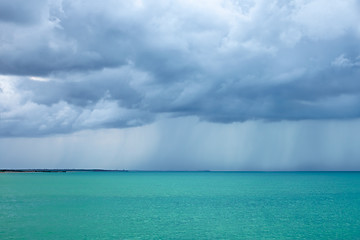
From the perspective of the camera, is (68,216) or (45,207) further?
(45,207)

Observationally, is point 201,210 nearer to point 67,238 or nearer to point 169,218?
point 169,218

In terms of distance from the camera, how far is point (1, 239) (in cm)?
3969

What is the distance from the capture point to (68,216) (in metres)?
55.2

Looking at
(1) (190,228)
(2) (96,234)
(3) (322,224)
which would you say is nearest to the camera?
(2) (96,234)

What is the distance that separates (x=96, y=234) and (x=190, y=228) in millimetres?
11203

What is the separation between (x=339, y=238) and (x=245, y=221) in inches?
514

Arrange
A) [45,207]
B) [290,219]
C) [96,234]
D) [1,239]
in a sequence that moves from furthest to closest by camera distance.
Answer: [45,207] < [290,219] < [96,234] < [1,239]

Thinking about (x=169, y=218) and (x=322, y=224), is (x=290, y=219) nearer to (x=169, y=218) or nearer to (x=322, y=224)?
(x=322, y=224)

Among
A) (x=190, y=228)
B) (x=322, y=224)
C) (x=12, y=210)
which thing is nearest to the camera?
(x=190, y=228)

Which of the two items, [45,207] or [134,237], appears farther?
[45,207]

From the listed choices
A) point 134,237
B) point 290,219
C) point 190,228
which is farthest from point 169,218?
point 290,219

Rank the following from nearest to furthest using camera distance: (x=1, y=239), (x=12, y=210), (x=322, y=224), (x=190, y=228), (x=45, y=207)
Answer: (x=1, y=239) < (x=190, y=228) < (x=322, y=224) < (x=12, y=210) < (x=45, y=207)

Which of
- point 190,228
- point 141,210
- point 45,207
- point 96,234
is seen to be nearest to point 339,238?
point 190,228

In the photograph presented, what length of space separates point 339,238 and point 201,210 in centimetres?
2571
